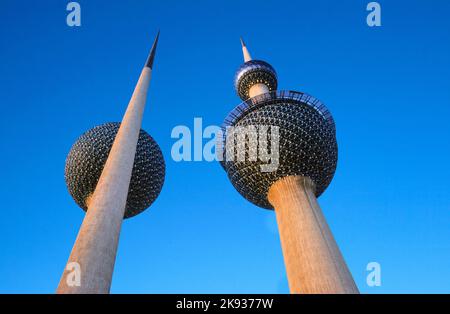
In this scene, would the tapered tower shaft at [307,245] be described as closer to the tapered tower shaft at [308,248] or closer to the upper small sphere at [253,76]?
the tapered tower shaft at [308,248]

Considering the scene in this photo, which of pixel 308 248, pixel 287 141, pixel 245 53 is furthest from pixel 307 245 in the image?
pixel 245 53

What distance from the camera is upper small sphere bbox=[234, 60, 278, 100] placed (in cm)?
4544

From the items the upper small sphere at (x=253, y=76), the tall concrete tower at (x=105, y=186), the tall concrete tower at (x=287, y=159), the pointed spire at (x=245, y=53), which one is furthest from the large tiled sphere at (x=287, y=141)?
the pointed spire at (x=245, y=53)

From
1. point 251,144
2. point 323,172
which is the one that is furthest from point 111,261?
point 323,172

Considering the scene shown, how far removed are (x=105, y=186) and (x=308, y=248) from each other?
14240mm

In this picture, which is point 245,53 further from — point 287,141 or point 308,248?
point 308,248

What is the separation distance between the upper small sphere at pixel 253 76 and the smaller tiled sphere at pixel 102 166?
14.2 m

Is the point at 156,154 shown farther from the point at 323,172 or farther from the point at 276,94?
the point at 323,172

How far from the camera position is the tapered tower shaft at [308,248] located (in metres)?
21.3

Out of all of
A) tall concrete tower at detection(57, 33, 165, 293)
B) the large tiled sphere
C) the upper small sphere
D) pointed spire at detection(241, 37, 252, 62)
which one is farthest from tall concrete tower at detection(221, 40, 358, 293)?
pointed spire at detection(241, 37, 252, 62)

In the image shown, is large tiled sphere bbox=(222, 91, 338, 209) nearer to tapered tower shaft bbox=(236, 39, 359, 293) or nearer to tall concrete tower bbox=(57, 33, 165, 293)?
tapered tower shaft bbox=(236, 39, 359, 293)

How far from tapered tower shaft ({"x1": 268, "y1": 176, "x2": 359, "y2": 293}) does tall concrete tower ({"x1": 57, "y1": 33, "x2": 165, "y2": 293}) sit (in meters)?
11.6

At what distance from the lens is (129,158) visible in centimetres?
1681
